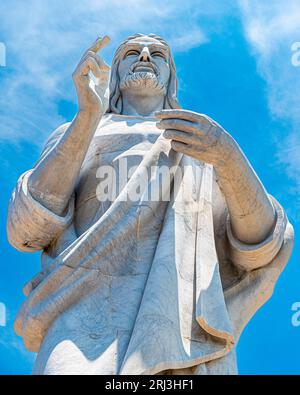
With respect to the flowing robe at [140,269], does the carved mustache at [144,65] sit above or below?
above

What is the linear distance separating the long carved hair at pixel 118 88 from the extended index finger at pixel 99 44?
1.42 meters

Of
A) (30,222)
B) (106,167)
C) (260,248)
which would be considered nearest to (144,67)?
(106,167)

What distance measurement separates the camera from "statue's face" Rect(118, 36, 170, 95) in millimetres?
13336

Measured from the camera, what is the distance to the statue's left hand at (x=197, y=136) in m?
11.2

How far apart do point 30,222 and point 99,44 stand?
6.42 ft

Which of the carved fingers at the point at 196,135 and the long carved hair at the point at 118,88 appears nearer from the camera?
the carved fingers at the point at 196,135

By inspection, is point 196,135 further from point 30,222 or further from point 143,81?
point 143,81

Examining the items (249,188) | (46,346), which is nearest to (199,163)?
(249,188)

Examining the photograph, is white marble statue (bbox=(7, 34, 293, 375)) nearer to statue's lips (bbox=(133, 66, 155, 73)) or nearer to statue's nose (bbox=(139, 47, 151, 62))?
statue's lips (bbox=(133, 66, 155, 73))

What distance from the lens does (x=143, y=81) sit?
13320 millimetres

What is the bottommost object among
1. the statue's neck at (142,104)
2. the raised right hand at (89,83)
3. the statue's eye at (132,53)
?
the raised right hand at (89,83)

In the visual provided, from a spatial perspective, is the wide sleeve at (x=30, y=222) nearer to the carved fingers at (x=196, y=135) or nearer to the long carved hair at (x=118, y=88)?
the carved fingers at (x=196, y=135)

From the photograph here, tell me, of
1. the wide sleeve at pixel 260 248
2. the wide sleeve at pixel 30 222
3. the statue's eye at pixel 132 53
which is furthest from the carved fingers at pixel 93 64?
the wide sleeve at pixel 260 248

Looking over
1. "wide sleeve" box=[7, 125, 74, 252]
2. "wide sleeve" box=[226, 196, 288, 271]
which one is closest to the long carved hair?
"wide sleeve" box=[7, 125, 74, 252]
